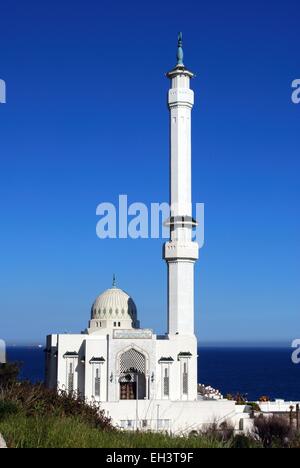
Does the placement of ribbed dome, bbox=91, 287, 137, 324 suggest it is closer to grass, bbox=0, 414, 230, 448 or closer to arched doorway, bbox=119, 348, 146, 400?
arched doorway, bbox=119, 348, 146, 400

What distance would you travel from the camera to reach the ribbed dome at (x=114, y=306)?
153ft

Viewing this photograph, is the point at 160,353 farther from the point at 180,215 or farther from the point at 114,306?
the point at 180,215

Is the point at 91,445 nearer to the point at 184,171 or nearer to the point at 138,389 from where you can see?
the point at 138,389

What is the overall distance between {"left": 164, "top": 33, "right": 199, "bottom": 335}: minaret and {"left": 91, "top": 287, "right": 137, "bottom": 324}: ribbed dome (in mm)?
3650

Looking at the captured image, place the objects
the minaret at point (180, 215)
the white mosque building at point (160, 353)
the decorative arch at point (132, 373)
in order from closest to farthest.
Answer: the white mosque building at point (160, 353) < the decorative arch at point (132, 373) < the minaret at point (180, 215)

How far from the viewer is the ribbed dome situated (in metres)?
46.6

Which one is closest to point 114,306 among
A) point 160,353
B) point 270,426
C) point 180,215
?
point 160,353

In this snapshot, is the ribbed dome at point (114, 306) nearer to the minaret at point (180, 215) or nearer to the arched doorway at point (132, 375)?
the minaret at point (180, 215)

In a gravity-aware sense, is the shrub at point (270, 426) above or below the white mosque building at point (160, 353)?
below

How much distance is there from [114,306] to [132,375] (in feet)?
18.5

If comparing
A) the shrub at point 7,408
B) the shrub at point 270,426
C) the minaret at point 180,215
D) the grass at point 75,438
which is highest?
the minaret at point 180,215

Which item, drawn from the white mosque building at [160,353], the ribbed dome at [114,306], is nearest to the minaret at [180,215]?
the white mosque building at [160,353]

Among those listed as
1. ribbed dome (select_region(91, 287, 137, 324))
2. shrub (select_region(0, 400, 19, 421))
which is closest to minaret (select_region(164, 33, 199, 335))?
ribbed dome (select_region(91, 287, 137, 324))
